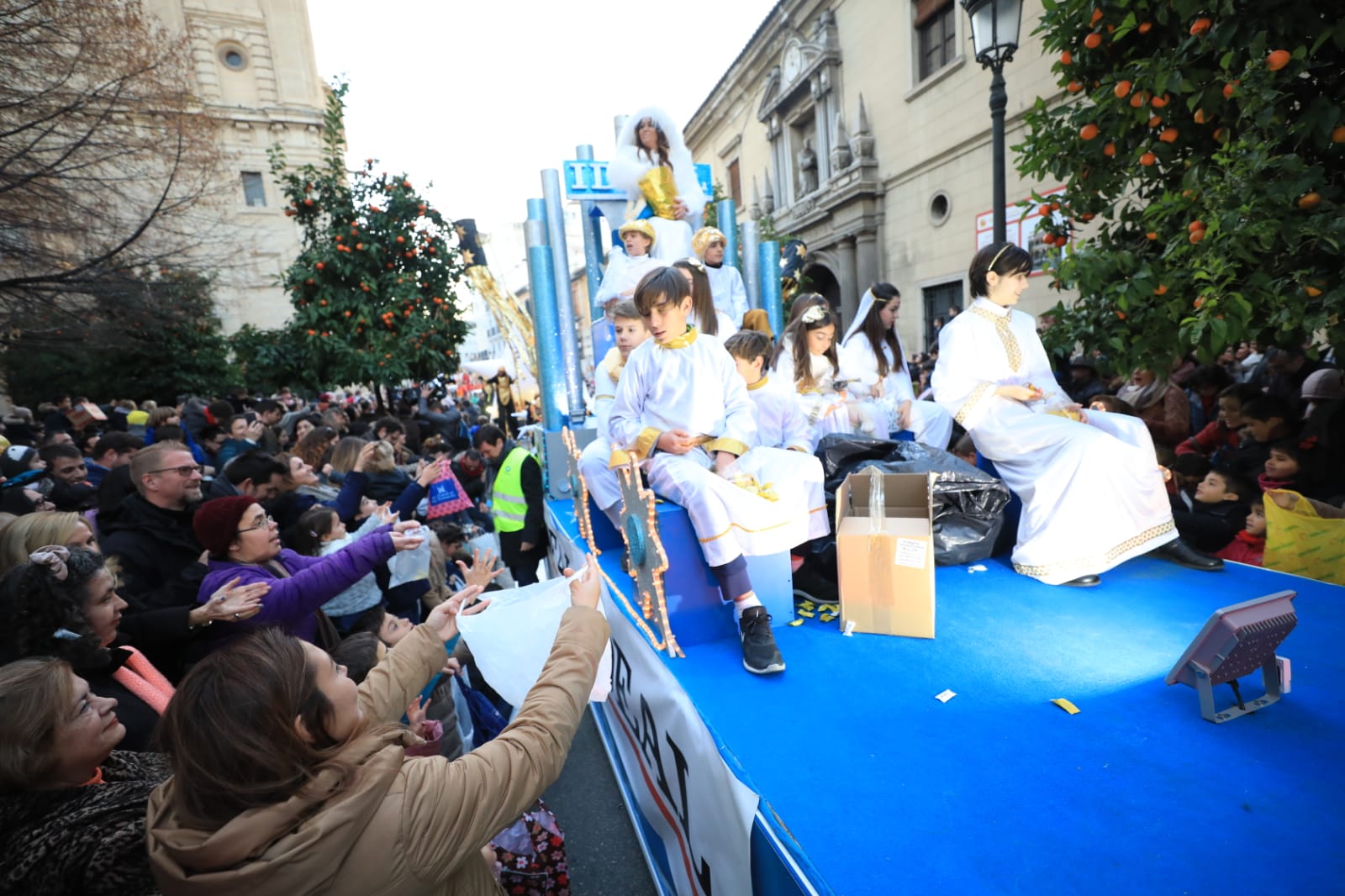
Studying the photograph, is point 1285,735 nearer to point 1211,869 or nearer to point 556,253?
point 1211,869

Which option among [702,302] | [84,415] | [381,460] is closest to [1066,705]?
[702,302]

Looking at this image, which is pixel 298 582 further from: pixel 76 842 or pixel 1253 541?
pixel 1253 541

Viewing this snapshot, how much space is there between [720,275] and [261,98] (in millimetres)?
25952

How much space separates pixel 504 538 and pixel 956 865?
3.69 m

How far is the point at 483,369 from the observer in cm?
1420

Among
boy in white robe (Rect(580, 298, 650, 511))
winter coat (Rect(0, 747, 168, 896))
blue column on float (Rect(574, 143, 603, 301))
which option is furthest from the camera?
blue column on float (Rect(574, 143, 603, 301))

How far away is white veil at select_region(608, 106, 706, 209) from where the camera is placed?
5.17 metres

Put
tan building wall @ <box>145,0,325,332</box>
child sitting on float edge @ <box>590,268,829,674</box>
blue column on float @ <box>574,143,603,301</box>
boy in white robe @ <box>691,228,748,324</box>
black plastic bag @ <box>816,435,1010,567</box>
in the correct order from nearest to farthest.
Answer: child sitting on float edge @ <box>590,268,829,674</box>
black plastic bag @ <box>816,435,1010,567</box>
boy in white robe @ <box>691,228,748,324</box>
blue column on float @ <box>574,143,603,301</box>
tan building wall @ <box>145,0,325,332</box>

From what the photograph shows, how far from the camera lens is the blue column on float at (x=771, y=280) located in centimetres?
605

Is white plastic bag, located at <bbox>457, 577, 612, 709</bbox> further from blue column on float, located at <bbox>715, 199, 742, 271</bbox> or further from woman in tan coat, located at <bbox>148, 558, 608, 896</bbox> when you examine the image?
blue column on float, located at <bbox>715, 199, 742, 271</bbox>

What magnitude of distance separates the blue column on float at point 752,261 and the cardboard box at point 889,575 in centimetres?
378

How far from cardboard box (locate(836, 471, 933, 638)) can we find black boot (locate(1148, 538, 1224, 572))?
4.21ft

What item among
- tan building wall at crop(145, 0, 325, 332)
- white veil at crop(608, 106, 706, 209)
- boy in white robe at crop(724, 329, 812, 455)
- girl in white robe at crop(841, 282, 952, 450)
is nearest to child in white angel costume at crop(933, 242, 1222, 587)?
boy in white robe at crop(724, 329, 812, 455)

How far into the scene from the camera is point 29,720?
1201mm
